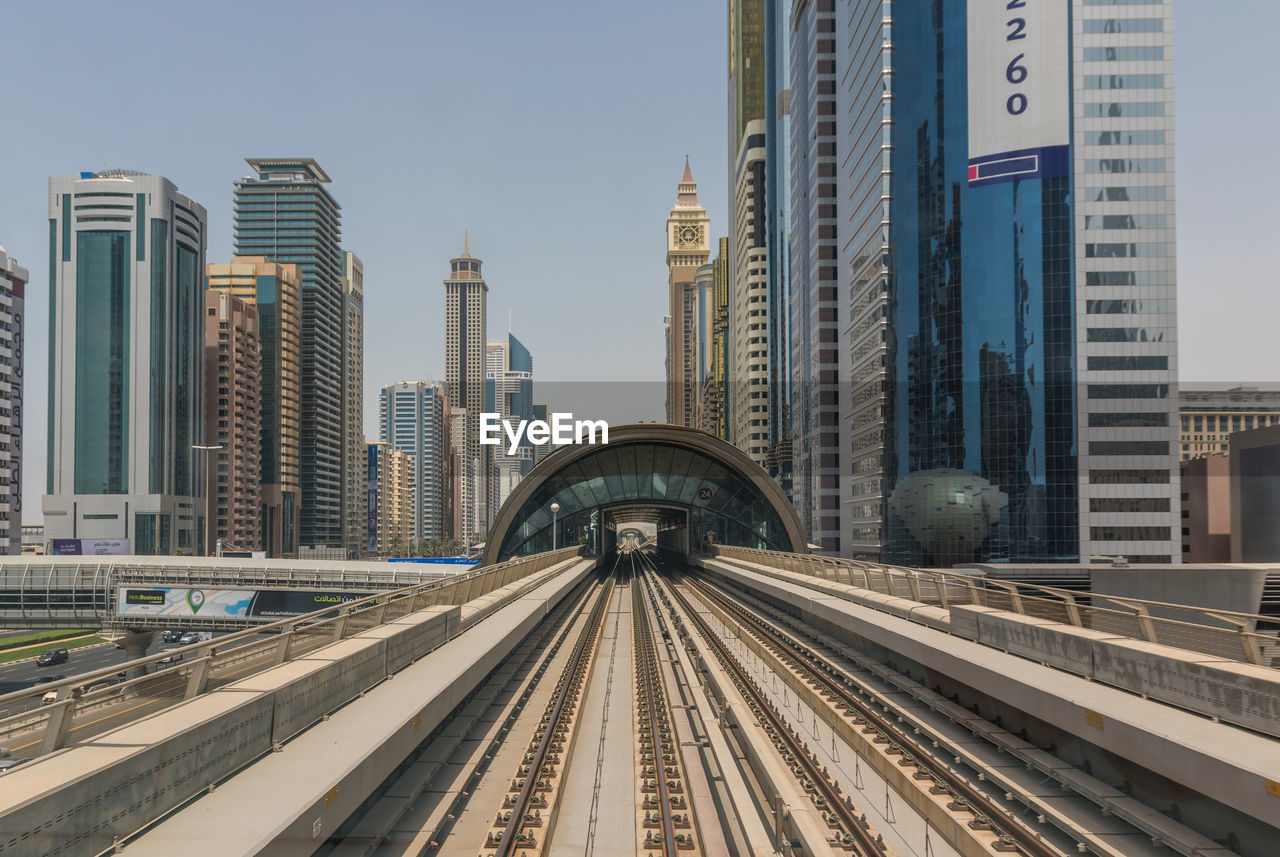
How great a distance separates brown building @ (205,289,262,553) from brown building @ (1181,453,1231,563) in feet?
391

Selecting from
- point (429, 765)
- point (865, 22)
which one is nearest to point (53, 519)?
point (865, 22)

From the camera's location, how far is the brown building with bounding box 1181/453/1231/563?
241 ft

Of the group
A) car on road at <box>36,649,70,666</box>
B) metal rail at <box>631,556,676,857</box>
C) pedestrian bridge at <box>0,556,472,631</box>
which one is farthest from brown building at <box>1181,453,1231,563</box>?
car on road at <box>36,649,70,666</box>

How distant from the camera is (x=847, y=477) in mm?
80000

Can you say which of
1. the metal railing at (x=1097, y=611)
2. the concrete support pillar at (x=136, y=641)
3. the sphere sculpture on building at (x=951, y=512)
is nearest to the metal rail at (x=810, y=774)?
the metal railing at (x=1097, y=611)

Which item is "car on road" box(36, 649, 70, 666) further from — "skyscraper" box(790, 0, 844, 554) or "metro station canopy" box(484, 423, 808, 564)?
"skyscraper" box(790, 0, 844, 554)

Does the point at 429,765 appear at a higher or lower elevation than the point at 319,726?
lower

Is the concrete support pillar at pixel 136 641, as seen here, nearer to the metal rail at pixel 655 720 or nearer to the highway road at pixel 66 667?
the highway road at pixel 66 667

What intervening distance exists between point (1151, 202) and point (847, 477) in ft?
112

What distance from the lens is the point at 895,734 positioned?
12172mm

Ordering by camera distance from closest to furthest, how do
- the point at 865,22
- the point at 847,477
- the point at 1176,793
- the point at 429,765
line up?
1. the point at 1176,793
2. the point at 429,765
3. the point at 865,22
4. the point at 847,477

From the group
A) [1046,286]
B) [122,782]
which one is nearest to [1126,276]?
[1046,286]

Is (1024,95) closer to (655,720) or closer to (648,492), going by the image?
(648,492)

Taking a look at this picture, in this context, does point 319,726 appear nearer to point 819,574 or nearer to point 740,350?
point 819,574
